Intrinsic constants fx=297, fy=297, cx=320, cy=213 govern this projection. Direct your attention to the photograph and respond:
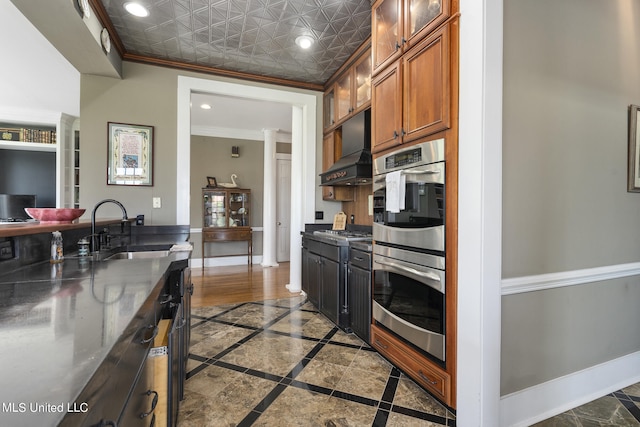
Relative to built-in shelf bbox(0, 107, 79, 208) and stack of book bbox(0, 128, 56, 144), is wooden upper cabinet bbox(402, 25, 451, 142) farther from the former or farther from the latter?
stack of book bbox(0, 128, 56, 144)

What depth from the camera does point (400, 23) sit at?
2.00 meters

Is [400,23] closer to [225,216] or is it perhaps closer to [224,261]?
[225,216]

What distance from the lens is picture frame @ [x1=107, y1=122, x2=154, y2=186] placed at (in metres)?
3.04

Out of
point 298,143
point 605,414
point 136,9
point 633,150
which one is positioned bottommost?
point 605,414

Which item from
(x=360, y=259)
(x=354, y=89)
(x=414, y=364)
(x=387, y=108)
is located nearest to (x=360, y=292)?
(x=360, y=259)

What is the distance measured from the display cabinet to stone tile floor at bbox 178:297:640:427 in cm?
289

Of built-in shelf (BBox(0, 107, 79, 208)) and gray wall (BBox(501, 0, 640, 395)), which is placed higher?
built-in shelf (BBox(0, 107, 79, 208))

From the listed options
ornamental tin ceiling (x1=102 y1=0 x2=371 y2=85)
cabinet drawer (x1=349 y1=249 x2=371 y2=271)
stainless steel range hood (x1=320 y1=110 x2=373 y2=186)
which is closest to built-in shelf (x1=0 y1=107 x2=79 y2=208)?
ornamental tin ceiling (x1=102 y1=0 x2=371 y2=85)

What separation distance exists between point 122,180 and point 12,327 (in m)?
2.86

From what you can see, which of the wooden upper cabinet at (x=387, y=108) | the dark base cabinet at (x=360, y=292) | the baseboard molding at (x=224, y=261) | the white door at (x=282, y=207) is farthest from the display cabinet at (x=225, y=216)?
the wooden upper cabinet at (x=387, y=108)

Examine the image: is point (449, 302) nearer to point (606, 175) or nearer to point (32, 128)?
point (606, 175)

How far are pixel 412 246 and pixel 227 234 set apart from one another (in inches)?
171

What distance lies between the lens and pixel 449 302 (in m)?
1.58

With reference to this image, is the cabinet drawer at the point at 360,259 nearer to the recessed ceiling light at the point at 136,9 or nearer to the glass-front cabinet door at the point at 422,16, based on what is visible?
the glass-front cabinet door at the point at 422,16
